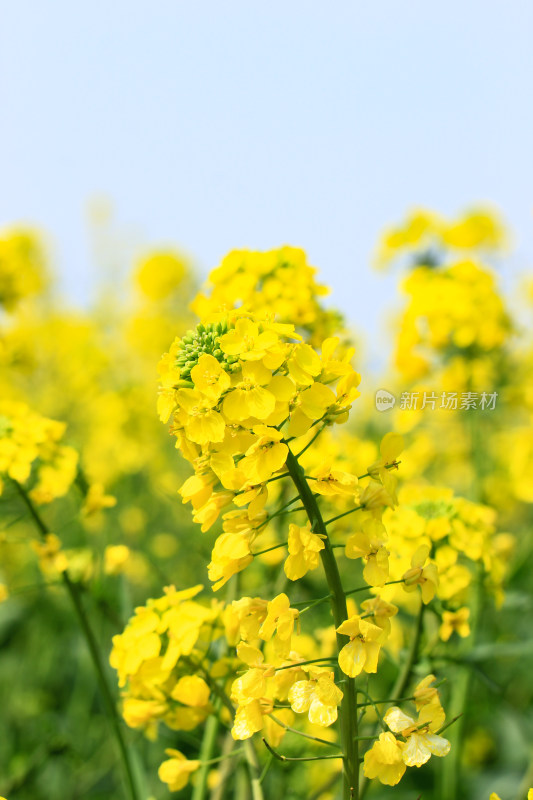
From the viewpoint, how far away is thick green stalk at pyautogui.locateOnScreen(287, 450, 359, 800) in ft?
3.50

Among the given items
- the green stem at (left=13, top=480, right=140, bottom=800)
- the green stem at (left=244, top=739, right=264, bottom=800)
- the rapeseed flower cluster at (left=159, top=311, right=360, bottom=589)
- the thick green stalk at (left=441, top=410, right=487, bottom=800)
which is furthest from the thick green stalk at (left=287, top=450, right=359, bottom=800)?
the thick green stalk at (left=441, top=410, right=487, bottom=800)

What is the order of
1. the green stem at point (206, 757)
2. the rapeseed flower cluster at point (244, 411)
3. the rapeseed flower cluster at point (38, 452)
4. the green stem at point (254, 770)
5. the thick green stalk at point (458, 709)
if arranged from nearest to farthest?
the rapeseed flower cluster at point (244, 411) → the green stem at point (254, 770) → the green stem at point (206, 757) → the rapeseed flower cluster at point (38, 452) → the thick green stalk at point (458, 709)

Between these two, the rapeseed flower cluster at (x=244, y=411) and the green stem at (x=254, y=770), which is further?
the green stem at (x=254, y=770)

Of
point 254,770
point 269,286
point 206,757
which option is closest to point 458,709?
point 206,757

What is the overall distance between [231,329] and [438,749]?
68cm

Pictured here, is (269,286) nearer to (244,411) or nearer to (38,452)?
(38,452)

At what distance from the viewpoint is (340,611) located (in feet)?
3.54

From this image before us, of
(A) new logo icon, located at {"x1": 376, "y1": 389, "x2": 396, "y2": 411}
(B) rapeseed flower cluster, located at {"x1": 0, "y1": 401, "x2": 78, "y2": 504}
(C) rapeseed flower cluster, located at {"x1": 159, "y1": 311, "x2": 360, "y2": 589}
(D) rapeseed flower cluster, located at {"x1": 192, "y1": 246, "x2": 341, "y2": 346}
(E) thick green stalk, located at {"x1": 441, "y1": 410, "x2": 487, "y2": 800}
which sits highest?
(D) rapeseed flower cluster, located at {"x1": 192, "y1": 246, "x2": 341, "y2": 346}

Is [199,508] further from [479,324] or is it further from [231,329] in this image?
[479,324]

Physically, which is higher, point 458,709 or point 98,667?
point 98,667

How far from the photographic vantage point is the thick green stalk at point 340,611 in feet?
3.50

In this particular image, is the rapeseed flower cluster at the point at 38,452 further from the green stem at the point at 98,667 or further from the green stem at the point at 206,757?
the green stem at the point at 206,757

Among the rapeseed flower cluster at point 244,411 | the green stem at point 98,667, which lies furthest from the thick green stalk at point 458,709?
the rapeseed flower cluster at point 244,411

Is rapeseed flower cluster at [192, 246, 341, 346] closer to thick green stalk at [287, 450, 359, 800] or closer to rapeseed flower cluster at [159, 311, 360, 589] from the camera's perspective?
rapeseed flower cluster at [159, 311, 360, 589]
